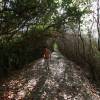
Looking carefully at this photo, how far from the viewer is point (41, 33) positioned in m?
19.1

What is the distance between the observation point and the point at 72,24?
60.9 ft

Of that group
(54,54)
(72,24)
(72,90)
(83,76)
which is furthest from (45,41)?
(72,90)

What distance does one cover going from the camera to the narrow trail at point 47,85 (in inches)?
424

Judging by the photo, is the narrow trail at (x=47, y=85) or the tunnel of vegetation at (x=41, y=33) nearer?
the narrow trail at (x=47, y=85)

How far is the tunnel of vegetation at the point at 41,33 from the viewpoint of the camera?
13812 mm

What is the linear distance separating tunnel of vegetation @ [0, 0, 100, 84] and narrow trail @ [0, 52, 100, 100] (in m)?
1.09

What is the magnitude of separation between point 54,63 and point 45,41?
11.2 feet

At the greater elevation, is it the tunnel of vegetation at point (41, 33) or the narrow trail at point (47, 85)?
the tunnel of vegetation at point (41, 33)

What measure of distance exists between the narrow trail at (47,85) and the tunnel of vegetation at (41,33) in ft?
3.57

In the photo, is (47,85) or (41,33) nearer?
(47,85)

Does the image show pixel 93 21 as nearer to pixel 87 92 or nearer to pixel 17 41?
pixel 17 41

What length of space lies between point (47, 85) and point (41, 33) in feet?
24.5

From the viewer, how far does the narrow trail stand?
10777 mm

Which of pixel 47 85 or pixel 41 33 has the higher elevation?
pixel 41 33
